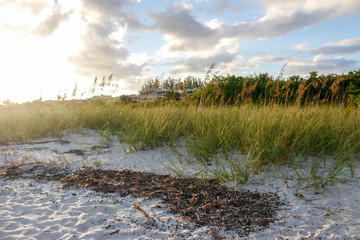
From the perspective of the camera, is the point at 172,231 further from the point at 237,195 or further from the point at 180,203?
the point at 237,195

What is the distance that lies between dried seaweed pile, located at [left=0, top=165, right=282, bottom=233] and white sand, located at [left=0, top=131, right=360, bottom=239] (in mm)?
135

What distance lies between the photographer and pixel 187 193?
3.23 metres

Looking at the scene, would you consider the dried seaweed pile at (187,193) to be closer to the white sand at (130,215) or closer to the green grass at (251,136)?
the white sand at (130,215)

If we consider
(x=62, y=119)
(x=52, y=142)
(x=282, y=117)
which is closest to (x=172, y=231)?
(x=282, y=117)

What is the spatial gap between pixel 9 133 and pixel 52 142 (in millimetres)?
1480

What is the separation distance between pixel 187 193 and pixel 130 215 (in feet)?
2.64

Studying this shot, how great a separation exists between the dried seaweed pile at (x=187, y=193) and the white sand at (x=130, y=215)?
5.3 inches

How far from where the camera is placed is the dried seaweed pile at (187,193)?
2.60 meters

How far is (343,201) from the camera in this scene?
2869 millimetres

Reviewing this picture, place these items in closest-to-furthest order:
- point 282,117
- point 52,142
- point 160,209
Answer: point 160,209 → point 282,117 → point 52,142

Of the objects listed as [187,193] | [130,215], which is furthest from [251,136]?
[130,215]

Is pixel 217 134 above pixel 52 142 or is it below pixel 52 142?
above

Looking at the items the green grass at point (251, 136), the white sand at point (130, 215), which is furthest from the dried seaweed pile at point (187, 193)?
the green grass at point (251, 136)

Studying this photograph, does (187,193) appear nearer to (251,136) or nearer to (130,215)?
(130,215)
